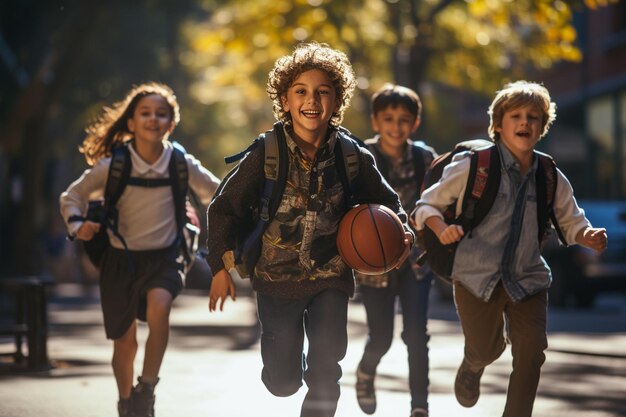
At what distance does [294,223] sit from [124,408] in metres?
2.22

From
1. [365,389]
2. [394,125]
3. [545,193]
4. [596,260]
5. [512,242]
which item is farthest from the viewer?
[596,260]

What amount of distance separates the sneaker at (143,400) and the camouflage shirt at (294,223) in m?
1.69

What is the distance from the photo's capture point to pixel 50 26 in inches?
1226

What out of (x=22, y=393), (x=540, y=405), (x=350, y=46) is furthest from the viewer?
(x=350, y=46)

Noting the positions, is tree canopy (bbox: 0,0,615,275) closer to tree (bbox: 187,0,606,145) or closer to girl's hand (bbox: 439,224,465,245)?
tree (bbox: 187,0,606,145)

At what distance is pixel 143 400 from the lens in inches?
324

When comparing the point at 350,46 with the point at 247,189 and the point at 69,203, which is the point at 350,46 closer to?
the point at 69,203

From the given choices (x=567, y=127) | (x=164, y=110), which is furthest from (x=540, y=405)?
(x=567, y=127)

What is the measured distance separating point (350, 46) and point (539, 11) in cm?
1176

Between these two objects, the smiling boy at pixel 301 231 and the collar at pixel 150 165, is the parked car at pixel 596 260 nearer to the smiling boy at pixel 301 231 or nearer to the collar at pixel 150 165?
the collar at pixel 150 165

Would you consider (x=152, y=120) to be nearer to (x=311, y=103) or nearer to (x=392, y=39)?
(x=311, y=103)

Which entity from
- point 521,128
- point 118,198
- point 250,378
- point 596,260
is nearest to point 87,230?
point 118,198

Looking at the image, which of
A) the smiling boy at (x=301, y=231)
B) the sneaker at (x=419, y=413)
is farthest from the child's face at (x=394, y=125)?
the smiling boy at (x=301, y=231)

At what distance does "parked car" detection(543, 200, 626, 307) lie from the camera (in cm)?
2031
